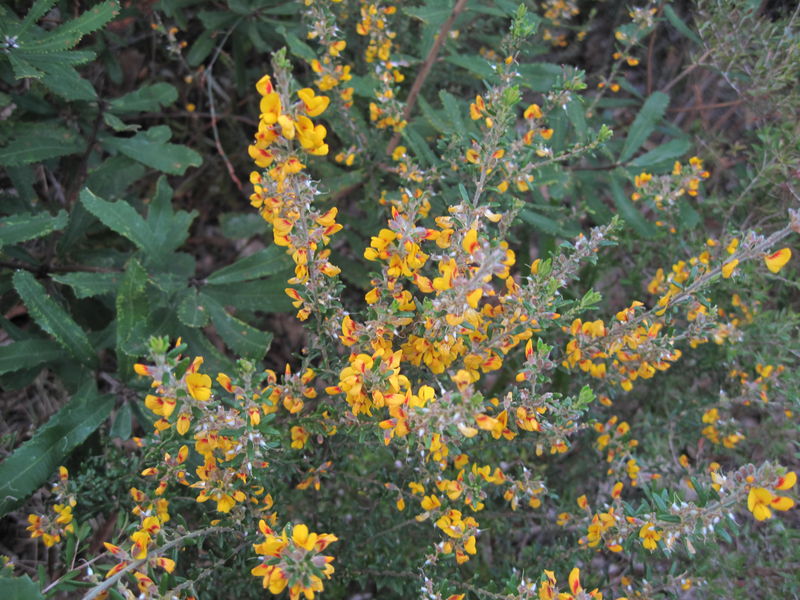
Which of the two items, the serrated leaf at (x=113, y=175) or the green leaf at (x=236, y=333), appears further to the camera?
the serrated leaf at (x=113, y=175)

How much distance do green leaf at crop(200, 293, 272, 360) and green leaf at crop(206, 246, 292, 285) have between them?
0.10 meters

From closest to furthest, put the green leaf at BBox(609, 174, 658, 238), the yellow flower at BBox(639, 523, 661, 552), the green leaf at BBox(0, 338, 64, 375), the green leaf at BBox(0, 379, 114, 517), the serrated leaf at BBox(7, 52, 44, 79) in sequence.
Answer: the yellow flower at BBox(639, 523, 661, 552) < the green leaf at BBox(0, 379, 114, 517) < the serrated leaf at BBox(7, 52, 44, 79) < the green leaf at BBox(0, 338, 64, 375) < the green leaf at BBox(609, 174, 658, 238)

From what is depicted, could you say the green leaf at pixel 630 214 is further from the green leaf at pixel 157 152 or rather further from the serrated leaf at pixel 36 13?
the serrated leaf at pixel 36 13

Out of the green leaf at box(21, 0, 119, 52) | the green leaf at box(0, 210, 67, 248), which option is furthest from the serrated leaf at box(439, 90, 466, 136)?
the green leaf at box(0, 210, 67, 248)

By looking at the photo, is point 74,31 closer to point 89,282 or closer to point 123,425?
point 89,282

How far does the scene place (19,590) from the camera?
1472mm

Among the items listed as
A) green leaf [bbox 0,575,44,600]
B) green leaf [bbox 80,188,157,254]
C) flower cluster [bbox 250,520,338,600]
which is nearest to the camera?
flower cluster [bbox 250,520,338,600]

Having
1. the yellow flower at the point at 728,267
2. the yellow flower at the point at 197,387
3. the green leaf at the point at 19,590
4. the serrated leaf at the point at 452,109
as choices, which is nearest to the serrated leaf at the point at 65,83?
the serrated leaf at the point at 452,109

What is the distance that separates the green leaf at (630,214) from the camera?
9.17 ft

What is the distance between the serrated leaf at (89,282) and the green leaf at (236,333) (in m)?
0.33

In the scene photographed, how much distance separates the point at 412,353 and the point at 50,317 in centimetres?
135

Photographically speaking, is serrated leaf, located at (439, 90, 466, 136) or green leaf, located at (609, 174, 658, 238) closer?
serrated leaf, located at (439, 90, 466, 136)

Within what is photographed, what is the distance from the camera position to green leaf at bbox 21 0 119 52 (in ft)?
7.43

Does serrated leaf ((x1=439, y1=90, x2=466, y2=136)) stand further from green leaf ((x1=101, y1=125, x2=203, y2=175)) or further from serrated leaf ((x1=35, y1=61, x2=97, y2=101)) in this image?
serrated leaf ((x1=35, y1=61, x2=97, y2=101))
